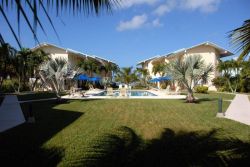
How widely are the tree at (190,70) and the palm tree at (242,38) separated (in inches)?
582

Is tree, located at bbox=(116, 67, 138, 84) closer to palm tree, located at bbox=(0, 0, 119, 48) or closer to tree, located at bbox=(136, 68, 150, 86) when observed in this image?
tree, located at bbox=(136, 68, 150, 86)

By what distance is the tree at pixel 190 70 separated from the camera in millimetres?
17594

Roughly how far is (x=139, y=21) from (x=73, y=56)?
135ft

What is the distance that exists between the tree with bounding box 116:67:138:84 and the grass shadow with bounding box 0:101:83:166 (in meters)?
38.0

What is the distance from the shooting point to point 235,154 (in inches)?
103

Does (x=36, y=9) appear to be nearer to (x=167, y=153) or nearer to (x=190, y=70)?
(x=167, y=153)

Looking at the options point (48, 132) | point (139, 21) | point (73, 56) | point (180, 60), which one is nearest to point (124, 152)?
point (139, 21)

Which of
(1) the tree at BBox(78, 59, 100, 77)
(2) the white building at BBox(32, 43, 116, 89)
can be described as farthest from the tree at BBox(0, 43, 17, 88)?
(1) the tree at BBox(78, 59, 100, 77)

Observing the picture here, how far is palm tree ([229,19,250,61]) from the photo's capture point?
2872mm

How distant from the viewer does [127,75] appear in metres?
49.1

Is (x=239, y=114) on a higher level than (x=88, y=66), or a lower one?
lower

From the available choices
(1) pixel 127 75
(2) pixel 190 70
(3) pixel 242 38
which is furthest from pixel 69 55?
(3) pixel 242 38

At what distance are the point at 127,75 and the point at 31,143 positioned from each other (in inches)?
1676

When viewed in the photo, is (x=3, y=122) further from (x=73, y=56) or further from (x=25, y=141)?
(x=73, y=56)
